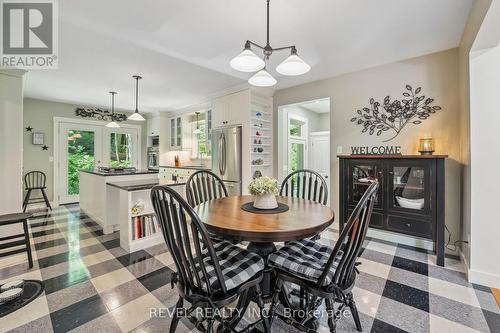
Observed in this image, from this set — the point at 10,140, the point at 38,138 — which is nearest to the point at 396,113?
the point at 10,140

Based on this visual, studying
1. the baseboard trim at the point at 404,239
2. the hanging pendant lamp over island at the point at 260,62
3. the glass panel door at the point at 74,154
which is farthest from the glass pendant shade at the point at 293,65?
the glass panel door at the point at 74,154

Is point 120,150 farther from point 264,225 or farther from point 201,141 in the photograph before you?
point 264,225

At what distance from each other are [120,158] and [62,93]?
2205 millimetres

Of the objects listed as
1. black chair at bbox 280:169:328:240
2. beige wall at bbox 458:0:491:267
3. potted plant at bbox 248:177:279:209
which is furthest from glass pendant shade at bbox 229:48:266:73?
beige wall at bbox 458:0:491:267

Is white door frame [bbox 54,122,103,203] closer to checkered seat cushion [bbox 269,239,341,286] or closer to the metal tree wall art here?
checkered seat cushion [bbox 269,239,341,286]

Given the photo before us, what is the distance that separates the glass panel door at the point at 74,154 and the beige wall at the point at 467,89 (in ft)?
22.7

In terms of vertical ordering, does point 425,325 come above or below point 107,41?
below

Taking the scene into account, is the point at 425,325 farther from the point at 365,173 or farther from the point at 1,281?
the point at 1,281

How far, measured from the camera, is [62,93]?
15.7 feet

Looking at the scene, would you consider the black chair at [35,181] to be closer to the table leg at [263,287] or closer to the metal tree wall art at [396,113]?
the table leg at [263,287]

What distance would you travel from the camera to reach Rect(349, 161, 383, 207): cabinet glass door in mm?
2885

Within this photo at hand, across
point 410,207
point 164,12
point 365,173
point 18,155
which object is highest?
point 164,12

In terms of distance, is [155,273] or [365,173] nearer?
[155,273]

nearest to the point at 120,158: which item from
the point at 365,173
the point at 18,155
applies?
the point at 18,155
